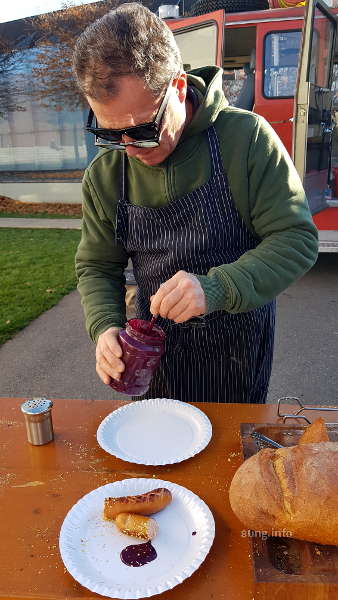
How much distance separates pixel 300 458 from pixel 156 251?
3.30 ft

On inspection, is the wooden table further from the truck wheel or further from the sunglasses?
the truck wheel

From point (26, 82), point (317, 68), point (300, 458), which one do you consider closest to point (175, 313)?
point (300, 458)

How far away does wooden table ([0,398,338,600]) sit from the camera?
97cm

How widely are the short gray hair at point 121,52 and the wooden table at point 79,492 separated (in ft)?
3.38

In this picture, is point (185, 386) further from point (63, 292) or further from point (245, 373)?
point (63, 292)

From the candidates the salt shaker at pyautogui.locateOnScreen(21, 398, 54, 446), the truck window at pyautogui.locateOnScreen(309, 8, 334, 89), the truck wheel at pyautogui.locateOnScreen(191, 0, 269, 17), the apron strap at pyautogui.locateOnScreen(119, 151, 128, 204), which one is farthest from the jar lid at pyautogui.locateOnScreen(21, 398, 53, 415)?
the truck wheel at pyautogui.locateOnScreen(191, 0, 269, 17)

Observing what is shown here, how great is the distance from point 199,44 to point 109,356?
17.7ft

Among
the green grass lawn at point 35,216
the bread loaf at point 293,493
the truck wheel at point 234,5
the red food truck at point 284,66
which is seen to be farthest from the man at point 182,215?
the green grass lawn at point 35,216

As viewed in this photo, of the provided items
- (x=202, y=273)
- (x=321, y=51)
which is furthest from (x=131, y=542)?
(x=321, y=51)

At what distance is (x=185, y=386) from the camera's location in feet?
6.52

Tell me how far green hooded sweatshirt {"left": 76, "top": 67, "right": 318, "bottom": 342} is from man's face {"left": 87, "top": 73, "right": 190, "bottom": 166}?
0.12m

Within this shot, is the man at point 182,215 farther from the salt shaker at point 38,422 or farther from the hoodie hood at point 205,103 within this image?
the salt shaker at point 38,422

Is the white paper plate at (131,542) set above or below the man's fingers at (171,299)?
below

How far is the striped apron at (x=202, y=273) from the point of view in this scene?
1.71m
